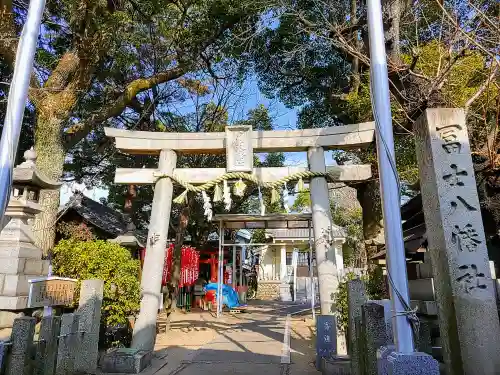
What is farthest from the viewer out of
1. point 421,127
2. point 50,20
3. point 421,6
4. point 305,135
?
point 50,20

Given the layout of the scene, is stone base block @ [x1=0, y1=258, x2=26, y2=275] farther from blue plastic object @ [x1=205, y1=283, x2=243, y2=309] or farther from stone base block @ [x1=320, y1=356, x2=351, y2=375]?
blue plastic object @ [x1=205, y1=283, x2=243, y2=309]

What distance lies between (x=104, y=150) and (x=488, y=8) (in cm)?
1500

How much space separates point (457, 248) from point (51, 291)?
6389mm

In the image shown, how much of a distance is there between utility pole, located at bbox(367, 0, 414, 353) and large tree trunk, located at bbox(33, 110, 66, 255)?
914cm

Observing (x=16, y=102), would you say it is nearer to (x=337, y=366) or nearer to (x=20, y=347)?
(x=20, y=347)

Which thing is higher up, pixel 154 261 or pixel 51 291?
pixel 154 261

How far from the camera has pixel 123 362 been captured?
22.2 feet

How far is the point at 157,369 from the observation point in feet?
23.3

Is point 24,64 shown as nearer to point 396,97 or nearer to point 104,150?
point 396,97

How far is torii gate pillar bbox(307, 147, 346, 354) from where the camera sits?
7.79m

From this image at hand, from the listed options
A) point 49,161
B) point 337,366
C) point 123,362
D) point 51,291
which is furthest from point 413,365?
point 49,161

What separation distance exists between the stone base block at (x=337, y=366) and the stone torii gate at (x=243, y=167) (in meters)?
1.86

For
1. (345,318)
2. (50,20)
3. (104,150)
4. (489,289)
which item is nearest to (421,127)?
(489,289)

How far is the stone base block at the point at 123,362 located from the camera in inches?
265
